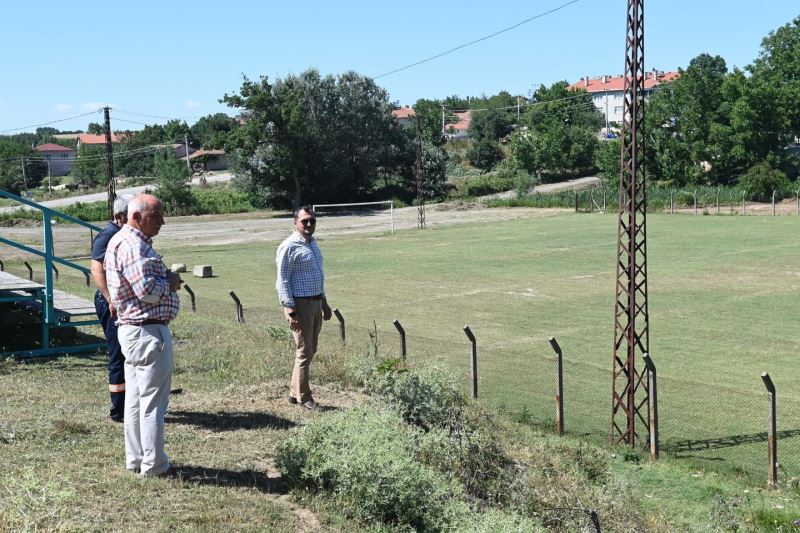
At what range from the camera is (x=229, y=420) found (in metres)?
7.79

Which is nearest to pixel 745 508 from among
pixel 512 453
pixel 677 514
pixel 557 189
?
pixel 677 514

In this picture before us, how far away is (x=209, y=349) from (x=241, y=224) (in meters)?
55.1

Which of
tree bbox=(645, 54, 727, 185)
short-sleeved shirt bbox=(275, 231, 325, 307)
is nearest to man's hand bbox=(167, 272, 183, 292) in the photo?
short-sleeved shirt bbox=(275, 231, 325, 307)

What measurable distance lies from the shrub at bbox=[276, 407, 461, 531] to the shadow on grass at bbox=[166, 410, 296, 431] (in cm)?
125

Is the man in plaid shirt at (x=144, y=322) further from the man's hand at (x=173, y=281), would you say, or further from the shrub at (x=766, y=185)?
the shrub at (x=766, y=185)

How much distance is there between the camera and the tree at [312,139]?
245 ft

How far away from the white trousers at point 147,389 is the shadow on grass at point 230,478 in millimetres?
188

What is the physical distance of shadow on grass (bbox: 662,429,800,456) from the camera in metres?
11.1

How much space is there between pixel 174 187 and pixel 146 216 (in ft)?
237

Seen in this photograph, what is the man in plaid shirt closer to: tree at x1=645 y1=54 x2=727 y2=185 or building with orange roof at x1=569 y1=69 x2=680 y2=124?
tree at x1=645 y1=54 x2=727 y2=185

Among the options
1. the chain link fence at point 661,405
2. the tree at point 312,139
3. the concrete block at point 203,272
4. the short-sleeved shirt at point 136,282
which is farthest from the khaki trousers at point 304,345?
the tree at point 312,139

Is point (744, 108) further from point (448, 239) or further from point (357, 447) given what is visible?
point (357, 447)

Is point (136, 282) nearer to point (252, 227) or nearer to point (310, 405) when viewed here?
point (310, 405)

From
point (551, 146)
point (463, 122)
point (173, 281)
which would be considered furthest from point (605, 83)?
point (173, 281)
